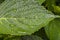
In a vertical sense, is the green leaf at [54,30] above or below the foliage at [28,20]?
below

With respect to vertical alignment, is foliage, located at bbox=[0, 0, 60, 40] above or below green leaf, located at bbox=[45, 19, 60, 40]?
above

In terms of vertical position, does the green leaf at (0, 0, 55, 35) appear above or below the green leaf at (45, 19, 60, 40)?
above

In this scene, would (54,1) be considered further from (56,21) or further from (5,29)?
(5,29)

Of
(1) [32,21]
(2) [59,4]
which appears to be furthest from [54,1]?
(1) [32,21]
